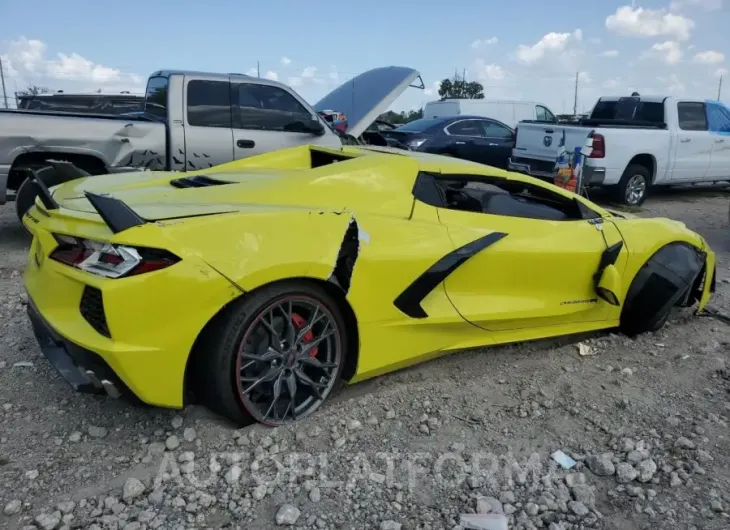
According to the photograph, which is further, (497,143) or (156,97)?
(497,143)

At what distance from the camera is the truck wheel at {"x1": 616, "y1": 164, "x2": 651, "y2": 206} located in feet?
32.7

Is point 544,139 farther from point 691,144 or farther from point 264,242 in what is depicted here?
point 264,242

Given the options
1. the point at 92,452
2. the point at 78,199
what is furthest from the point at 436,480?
the point at 78,199

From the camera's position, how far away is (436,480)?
109 inches

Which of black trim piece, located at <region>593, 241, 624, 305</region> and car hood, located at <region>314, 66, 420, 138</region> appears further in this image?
car hood, located at <region>314, 66, 420, 138</region>

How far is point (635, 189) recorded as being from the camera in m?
10.1

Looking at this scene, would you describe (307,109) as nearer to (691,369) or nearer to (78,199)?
(78,199)

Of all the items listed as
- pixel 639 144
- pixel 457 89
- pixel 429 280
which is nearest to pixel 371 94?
pixel 639 144

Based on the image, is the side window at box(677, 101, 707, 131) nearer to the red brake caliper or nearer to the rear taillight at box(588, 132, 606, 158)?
the rear taillight at box(588, 132, 606, 158)

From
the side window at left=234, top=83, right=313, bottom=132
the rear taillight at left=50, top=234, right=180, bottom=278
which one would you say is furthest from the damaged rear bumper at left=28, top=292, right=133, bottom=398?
the side window at left=234, top=83, right=313, bottom=132

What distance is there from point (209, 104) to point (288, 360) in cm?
487

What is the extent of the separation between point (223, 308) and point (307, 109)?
5.22 meters

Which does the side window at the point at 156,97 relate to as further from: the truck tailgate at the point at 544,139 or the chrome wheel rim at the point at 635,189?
the chrome wheel rim at the point at 635,189

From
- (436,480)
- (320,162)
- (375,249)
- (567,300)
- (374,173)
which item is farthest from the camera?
(320,162)
